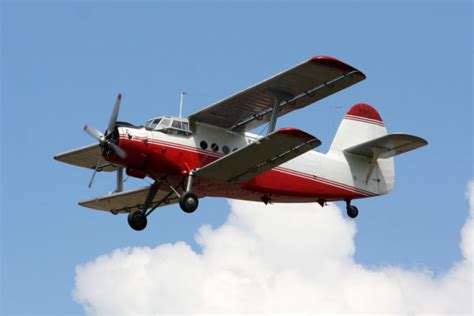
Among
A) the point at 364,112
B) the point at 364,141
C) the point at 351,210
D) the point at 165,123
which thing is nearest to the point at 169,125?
the point at 165,123

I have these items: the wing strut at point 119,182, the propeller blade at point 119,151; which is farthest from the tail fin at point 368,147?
the propeller blade at point 119,151

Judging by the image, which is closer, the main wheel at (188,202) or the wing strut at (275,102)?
the main wheel at (188,202)

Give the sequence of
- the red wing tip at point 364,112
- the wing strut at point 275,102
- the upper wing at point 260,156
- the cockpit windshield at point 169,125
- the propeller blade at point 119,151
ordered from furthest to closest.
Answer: the red wing tip at point 364,112, the cockpit windshield at point 169,125, the wing strut at point 275,102, the propeller blade at point 119,151, the upper wing at point 260,156

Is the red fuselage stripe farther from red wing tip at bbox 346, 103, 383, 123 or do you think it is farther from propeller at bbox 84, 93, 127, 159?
red wing tip at bbox 346, 103, 383, 123

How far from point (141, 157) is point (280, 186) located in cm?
402

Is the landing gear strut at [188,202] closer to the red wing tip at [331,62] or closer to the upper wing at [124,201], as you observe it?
the upper wing at [124,201]

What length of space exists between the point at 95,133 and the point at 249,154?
12.2ft

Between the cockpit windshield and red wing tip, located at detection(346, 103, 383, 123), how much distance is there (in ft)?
20.4

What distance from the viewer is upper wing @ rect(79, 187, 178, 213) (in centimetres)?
2722

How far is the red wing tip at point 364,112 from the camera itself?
29.1m

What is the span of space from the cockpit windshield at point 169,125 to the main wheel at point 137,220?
7.51ft

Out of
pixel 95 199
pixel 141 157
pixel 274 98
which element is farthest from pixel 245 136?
pixel 95 199

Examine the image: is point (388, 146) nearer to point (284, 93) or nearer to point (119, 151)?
point (284, 93)

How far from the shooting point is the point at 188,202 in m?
23.7
